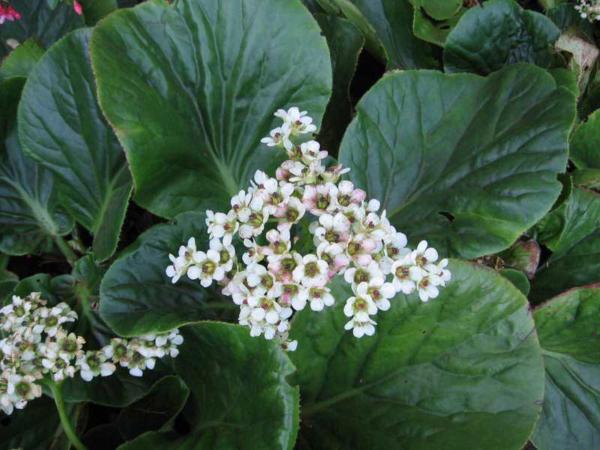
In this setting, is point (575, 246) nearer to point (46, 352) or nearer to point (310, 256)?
point (310, 256)

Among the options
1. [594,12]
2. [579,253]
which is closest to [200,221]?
[579,253]

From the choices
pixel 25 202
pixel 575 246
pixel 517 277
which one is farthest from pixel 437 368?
pixel 25 202

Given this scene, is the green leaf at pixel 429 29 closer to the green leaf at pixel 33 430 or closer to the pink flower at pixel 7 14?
the pink flower at pixel 7 14

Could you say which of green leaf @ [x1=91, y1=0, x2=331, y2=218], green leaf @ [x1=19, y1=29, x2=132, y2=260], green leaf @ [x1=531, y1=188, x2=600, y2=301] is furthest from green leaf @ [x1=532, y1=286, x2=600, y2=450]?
green leaf @ [x1=19, y1=29, x2=132, y2=260]

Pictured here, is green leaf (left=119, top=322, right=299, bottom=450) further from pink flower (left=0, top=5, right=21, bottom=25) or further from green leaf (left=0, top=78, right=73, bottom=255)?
pink flower (left=0, top=5, right=21, bottom=25)

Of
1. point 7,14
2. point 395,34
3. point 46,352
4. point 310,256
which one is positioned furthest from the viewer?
point 395,34

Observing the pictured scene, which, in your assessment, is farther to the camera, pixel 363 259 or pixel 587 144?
pixel 587 144

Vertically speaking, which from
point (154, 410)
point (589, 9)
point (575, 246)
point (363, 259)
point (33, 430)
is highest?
point (589, 9)
